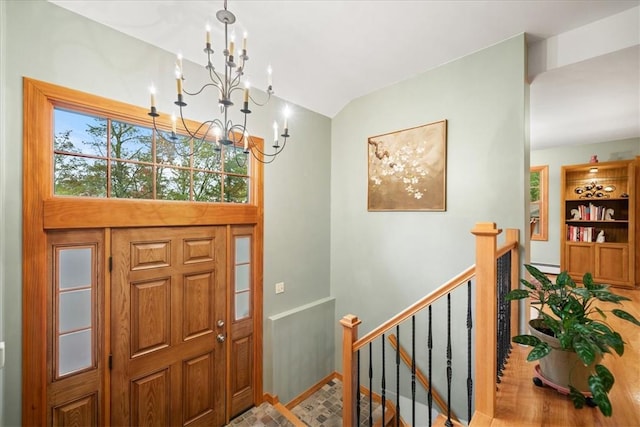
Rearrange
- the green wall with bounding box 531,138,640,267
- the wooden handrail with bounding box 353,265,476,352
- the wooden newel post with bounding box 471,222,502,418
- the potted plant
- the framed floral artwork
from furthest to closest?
the green wall with bounding box 531,138,640,267 < the framed floral artwork < the wooden handrail with bounding box 353,265,476,352 < the wooden newel post with bounding box 471,222,502,418 < the potted plant

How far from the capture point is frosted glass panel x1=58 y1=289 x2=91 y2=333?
6.03 ft

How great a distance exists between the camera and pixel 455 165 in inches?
103

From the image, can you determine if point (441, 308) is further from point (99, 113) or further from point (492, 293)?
point (99, 113)

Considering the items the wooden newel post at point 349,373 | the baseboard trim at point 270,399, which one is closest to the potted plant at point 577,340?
the wooden newel post at point 349,373

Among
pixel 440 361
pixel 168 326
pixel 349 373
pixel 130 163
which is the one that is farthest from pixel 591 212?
pixel 130 163

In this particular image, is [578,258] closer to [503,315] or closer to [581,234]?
Answer: [581,234]

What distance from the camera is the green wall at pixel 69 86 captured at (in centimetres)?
162

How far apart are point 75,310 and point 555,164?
7260 millimetres

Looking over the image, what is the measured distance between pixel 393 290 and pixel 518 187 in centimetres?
158

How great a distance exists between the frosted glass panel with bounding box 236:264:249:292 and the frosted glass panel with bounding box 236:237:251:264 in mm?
61

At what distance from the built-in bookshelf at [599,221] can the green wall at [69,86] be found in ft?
16.8

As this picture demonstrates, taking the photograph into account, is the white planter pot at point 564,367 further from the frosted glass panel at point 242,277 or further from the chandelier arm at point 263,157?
the chandelier arm at point 263,157

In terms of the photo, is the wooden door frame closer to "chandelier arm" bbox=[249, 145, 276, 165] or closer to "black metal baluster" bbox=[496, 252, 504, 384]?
"chandelier arm" bbox=[249, 145, 276, 165]

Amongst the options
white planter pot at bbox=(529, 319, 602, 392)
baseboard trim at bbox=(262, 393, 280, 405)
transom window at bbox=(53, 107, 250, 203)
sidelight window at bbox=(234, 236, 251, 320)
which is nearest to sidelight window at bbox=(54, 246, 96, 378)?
transom window at bbox=(53, 107, 250, 203)
